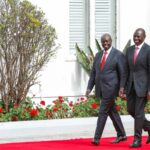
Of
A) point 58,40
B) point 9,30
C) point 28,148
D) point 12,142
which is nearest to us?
point 28,148

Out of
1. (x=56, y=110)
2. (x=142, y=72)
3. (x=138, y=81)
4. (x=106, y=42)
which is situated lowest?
(x=56, y=110)

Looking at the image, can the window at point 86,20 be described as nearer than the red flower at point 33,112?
No

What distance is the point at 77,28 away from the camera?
14.9 m

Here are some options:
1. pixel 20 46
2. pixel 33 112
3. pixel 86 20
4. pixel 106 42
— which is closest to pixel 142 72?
pixel 106 42

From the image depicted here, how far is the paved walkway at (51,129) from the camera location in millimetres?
11000

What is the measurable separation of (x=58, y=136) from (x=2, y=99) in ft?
7.59

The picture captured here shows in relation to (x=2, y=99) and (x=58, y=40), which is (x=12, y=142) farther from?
(x=58, y=40)

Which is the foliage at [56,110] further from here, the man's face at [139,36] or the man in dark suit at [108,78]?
the man's face at [139,36]

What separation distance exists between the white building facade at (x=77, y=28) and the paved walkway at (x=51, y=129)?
96.5 inches

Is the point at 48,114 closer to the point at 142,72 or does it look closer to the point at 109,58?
the point at 109,58

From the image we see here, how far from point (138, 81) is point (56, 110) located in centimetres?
291

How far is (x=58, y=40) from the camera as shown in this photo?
14.3m

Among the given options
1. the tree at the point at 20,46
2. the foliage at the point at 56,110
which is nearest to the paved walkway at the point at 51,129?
the foliage at the point at 56,110

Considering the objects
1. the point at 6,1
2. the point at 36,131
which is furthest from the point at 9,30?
the point at 36,131
